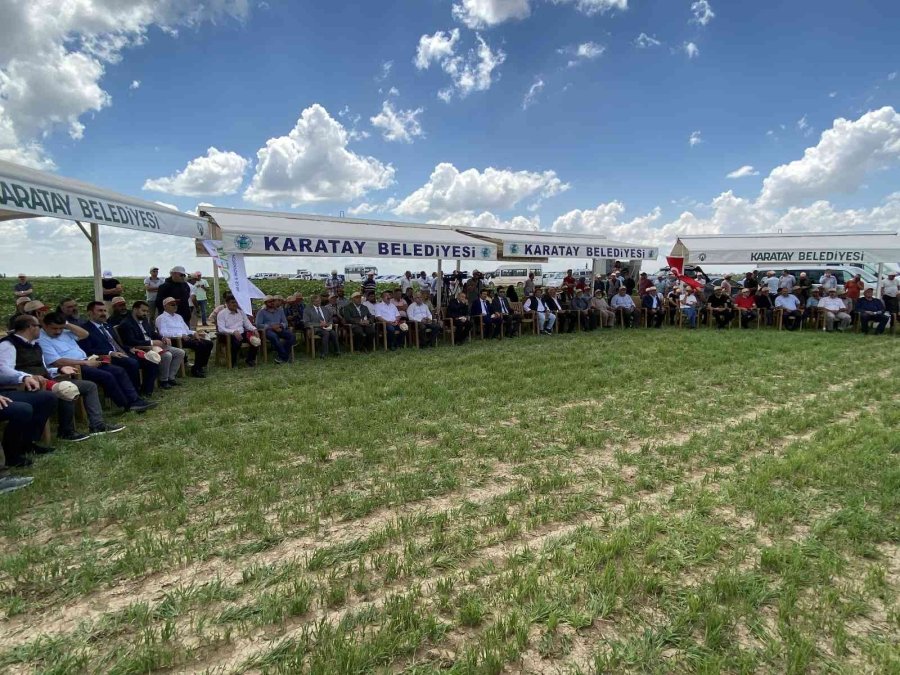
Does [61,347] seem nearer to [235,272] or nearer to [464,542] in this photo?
[235,272]

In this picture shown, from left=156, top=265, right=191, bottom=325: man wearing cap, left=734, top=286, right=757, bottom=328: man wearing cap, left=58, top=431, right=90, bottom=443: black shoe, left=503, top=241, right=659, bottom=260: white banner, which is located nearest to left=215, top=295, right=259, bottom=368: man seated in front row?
left=156, top=265, right=191, bottom=325: man wearing cap

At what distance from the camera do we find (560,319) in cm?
1300

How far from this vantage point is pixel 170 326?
7.63 metres

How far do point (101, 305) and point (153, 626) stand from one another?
5.30m

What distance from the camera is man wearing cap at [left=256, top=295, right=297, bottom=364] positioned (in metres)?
8.66

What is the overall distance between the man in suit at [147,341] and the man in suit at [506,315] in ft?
23.1

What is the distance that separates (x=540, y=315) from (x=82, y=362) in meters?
9.70

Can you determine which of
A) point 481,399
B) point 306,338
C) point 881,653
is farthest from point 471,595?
point 306,338

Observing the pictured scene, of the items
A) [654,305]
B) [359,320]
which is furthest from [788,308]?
[359,320]

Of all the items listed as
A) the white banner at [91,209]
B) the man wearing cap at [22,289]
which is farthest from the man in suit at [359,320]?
the man wearing cap at [22,289]

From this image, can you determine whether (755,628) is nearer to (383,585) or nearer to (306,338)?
(383,585)

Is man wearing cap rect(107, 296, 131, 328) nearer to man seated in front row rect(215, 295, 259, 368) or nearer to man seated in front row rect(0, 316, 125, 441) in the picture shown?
man seated in front row rect(215, 295, 259, 368)

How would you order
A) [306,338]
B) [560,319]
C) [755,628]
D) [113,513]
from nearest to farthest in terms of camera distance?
[755,628]
[113,513]
[306,338]
[560,319]

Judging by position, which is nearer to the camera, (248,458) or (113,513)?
(113,513)
